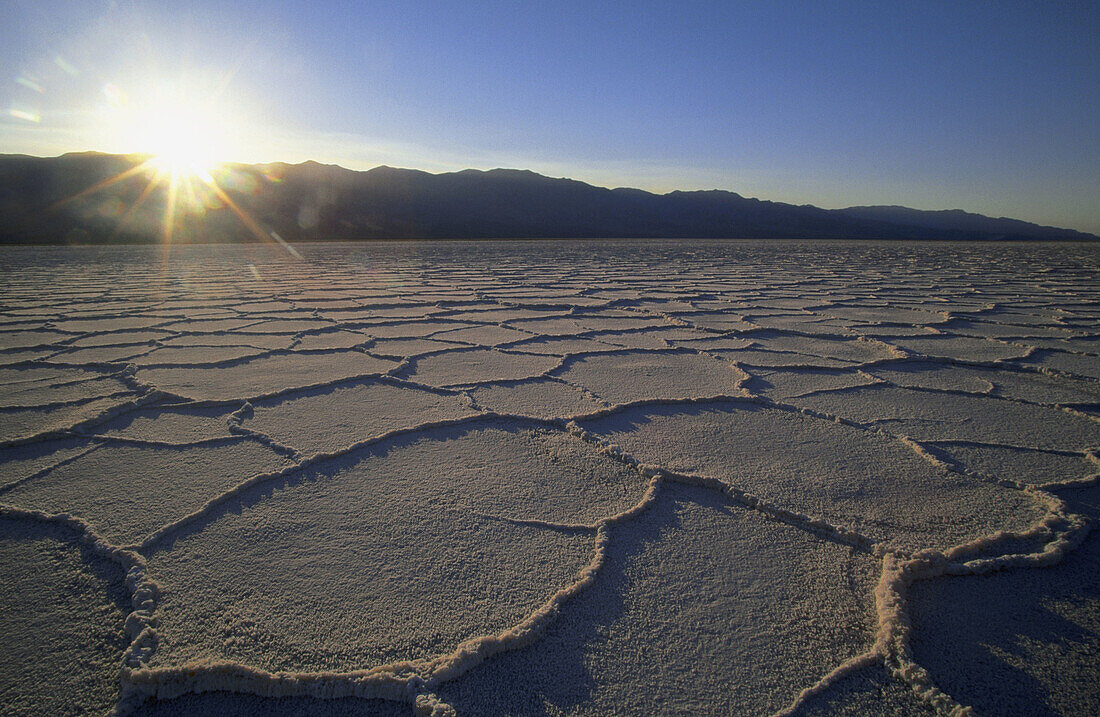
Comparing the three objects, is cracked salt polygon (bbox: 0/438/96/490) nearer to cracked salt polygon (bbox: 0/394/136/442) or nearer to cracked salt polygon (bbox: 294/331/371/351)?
cracked salt polygon (bbox: 0/394/136/442)

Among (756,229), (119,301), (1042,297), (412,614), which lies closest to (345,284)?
(119,301)

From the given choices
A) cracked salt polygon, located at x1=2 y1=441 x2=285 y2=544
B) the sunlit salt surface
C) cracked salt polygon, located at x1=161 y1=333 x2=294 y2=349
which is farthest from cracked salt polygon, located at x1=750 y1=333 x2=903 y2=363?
cracked salt polygon, located at x1=161 y1=333 x2=294 y2=349

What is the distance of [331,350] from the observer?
2.05 meters

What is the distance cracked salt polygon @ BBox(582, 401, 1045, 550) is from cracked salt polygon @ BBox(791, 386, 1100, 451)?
13 centimetres

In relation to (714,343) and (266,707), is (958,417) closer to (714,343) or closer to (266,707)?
(714,343)

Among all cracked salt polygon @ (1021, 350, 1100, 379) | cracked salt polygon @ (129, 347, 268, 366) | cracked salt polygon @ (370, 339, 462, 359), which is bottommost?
cracked salt polygon @ (129, 347, 268, 366)

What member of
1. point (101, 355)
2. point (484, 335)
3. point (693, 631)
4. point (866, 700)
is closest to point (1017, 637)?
point (866, 700)

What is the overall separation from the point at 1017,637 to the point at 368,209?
2581cm

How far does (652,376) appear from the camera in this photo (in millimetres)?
1719

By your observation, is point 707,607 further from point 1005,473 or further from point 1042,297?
point 1042,297

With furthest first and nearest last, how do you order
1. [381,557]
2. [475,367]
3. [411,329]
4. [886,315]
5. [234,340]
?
[886,315]
[411,329]
[234,340]
[475,367]
[381,557]

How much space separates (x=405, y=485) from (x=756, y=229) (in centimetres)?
2974

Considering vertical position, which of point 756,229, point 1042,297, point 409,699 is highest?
point 756,229

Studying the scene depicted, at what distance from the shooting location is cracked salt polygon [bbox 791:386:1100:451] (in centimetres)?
122
